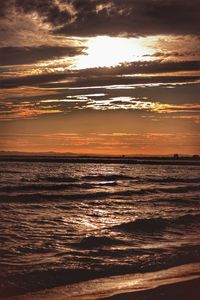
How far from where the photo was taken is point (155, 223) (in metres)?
17.7

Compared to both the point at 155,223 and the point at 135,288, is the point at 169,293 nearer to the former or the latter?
the point at 135,288

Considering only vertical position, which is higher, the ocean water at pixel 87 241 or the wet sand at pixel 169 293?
the wet sand at pixel 169 293

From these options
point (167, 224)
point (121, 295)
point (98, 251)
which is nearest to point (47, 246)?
point (98, 251)

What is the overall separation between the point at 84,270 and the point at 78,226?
6.12m

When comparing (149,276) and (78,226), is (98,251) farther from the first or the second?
(78,226)

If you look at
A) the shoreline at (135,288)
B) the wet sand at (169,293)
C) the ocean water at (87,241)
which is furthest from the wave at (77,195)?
the wet sand at (169,293)

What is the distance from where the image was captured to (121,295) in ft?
26.9

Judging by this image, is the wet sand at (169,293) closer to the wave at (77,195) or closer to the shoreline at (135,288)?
the shoreline at (135,288)

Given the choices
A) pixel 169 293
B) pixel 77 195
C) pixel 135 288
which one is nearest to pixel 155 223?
pixel 135 288

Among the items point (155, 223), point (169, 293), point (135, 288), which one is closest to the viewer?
point (169, 293)

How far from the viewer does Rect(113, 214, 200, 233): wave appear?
54.1ft

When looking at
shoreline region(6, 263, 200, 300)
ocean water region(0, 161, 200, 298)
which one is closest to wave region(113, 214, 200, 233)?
ocean water region(0, 161, 200, 298)

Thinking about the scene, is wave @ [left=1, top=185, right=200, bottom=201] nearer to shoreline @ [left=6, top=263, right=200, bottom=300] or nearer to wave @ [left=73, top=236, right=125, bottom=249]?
wave @ [left=73, top=236, right=125, bottom=249]

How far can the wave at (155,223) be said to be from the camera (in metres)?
16.5
